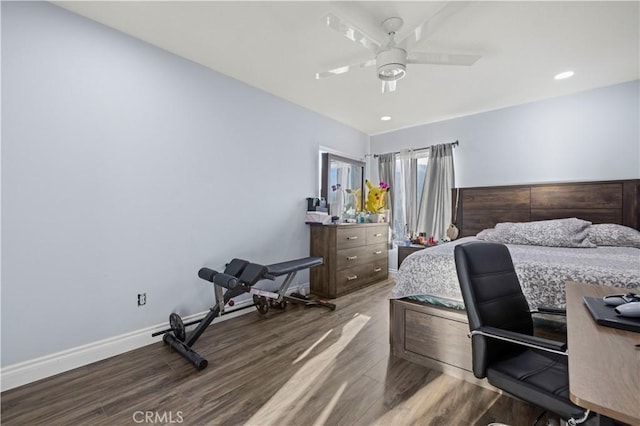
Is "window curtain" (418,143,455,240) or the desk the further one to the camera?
"window curtain" (418,143,455,240)

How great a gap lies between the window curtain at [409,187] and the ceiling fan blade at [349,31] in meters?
2.82

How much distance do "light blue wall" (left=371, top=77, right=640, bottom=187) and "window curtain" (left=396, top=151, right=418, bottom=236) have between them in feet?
1.61

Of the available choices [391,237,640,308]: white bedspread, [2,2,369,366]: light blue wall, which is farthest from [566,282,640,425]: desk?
[2,2,369,366]: light blue wall

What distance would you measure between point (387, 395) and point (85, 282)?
91.5 inches

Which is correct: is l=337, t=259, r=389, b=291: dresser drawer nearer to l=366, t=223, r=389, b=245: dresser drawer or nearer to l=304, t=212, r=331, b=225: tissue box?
l=366, t=223, r=389, b=245: dresser drawer

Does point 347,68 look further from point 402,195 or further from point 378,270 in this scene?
point 378,270

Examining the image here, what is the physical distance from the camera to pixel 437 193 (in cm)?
438

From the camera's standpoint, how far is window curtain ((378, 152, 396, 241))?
4941 mm

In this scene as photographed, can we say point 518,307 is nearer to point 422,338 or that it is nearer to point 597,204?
point 422,338

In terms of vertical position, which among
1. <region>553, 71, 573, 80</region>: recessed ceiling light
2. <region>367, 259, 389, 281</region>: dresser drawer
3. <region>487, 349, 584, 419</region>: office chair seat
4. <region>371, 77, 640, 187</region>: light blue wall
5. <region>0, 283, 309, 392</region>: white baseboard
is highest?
<region>553, 71, 573, 80</region>: recessed ceiling light

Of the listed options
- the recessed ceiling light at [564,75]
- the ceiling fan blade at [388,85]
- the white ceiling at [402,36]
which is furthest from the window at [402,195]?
the ceiling fan blade at [388,85]

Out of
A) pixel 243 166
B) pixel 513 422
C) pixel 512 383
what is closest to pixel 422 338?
pixel 513 422

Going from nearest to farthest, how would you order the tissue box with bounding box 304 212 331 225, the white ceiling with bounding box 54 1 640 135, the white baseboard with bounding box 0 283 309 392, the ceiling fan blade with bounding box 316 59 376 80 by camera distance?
the white baseboard with bounding box 0 283 309 392 → the white ceiling with bounding box 54 1 640 135 → the ceiling fan blade with bounding box 316 59 376 80 → the tissue box with bounding box 304 212 331 225

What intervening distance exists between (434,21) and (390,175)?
3284 millimetres
